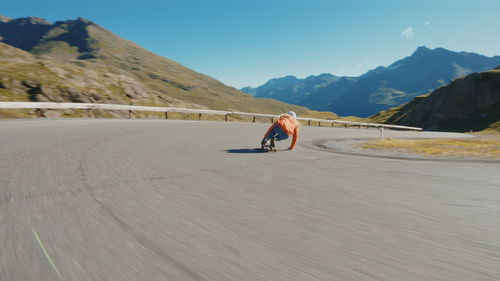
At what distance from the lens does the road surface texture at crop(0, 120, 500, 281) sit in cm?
177

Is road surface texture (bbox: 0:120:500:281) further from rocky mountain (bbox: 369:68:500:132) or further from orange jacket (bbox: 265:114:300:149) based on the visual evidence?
rocky mountain (bbox: 369:68:500:132)

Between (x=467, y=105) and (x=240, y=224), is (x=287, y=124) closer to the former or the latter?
(x=240, y=224)

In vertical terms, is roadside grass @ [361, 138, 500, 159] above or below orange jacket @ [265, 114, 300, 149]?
below

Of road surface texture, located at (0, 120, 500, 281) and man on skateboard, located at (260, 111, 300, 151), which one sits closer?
road surface texture, located at (0, 120, 500, 281)

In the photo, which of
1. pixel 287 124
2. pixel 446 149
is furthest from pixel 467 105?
pixel 287 124

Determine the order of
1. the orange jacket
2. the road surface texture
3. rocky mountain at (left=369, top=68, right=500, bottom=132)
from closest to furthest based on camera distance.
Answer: the road surface texture → the orange jacket → rocky mountain at (left=369, top=68, right=500, bottom=132)

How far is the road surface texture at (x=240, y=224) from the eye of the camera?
177 cm

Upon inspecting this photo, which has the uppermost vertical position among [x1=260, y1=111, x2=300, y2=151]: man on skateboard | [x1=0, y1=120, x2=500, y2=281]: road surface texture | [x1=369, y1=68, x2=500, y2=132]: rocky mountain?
[x1=369, y1=68, x2=500, y2=132]: rocky mountain

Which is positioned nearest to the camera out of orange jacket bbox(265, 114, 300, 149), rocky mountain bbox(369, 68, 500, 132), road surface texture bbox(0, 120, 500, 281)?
road surface texture bbox(0, 120, 500, 281)

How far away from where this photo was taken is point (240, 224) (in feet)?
8.18

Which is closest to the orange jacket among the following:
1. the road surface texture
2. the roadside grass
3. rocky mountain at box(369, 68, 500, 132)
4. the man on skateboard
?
the man on skateboard

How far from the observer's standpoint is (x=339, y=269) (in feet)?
5.82

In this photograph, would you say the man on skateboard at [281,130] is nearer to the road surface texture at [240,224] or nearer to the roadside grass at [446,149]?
the road surface texture at [240,224]

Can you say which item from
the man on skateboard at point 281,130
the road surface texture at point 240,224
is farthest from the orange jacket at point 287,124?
the road surface texture at point 240,224
